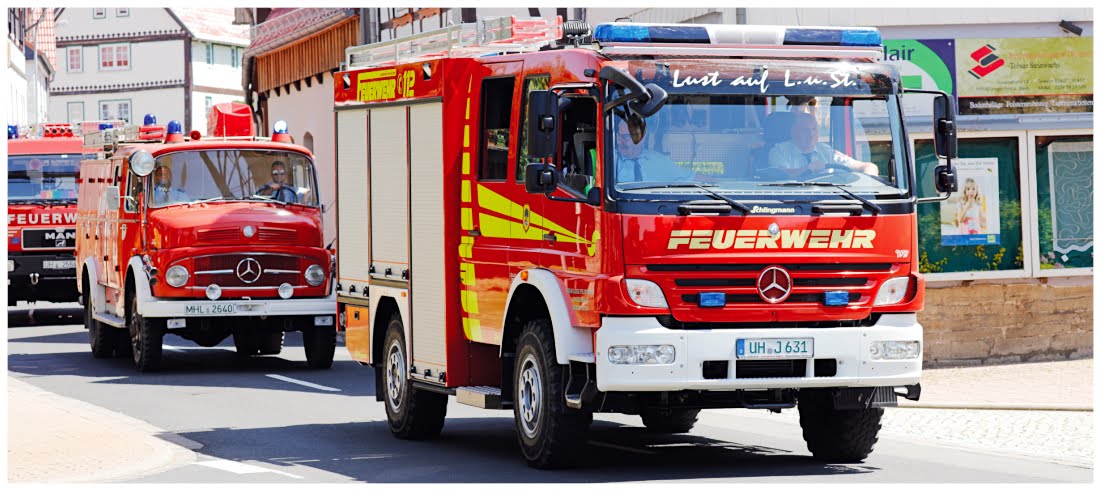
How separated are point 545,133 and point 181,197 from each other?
10.6 metres

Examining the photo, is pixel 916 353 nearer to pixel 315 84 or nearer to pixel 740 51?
pixel 740 51

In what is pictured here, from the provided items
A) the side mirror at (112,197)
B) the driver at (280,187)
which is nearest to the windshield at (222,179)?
the driver at (280,187)

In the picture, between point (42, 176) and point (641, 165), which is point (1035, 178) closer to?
point (641, 165)

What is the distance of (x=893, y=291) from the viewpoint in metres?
11.8

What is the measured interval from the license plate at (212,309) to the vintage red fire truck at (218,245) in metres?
0.01

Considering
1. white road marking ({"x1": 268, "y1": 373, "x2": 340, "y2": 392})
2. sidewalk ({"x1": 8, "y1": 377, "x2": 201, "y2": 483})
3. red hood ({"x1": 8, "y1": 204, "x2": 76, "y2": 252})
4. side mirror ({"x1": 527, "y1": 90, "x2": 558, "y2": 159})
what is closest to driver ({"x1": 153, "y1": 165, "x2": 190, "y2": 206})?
white road marking ({"x1": 268, "y1": 373, "x2": 340, "y2": 392})

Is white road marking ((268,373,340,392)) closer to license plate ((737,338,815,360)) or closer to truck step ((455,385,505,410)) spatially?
truck step ((455,385,505,410))

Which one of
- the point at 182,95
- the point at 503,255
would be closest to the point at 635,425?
the point at 503,255

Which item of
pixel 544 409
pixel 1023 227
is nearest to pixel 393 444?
pixel 544 409

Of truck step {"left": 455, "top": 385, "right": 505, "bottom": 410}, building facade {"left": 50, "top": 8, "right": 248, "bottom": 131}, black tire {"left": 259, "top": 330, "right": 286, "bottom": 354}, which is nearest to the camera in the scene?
truck step {"left": 455, "top": 385, "right": 505, "bottom": 410}

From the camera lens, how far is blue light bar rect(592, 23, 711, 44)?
11.7 metres

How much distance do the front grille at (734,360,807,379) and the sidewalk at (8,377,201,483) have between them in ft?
12.4

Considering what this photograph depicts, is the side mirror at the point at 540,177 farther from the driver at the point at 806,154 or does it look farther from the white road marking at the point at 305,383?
the white road marking at the point at 305,383

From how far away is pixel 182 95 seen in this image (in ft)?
293
